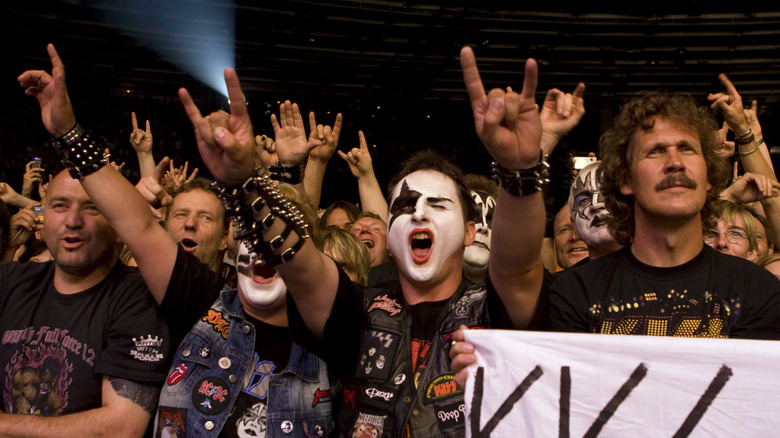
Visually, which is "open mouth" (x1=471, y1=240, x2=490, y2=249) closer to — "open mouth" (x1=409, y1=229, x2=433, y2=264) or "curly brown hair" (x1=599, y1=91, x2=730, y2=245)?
"open mouth" (x1=409, y1=229, x2=433, y2=264)

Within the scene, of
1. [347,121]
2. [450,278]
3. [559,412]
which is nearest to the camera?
[559,412]

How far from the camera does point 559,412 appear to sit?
179cm

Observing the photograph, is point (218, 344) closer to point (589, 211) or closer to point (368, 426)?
point (368, 426)

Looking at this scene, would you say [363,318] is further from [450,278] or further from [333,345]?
[450,278]

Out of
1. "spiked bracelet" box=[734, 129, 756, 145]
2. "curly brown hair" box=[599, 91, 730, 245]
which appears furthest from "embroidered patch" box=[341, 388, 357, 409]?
"spiked bracelet" box=[734, 129, 756, 145]

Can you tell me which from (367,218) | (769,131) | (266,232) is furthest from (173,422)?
(769,131)

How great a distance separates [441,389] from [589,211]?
3.53 ft

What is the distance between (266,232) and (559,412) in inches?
35.1

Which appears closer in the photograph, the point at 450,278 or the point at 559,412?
the point at 559,412

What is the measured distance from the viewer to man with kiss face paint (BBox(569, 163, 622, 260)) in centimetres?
274

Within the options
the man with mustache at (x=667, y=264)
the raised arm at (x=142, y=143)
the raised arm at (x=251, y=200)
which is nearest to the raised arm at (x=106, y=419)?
the raised arm at (x=251, y=200)

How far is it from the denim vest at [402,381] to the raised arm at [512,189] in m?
0.17

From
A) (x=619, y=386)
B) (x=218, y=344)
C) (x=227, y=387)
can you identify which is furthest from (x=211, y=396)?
(x=619, y=386)

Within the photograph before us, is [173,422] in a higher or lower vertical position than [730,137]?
lower
